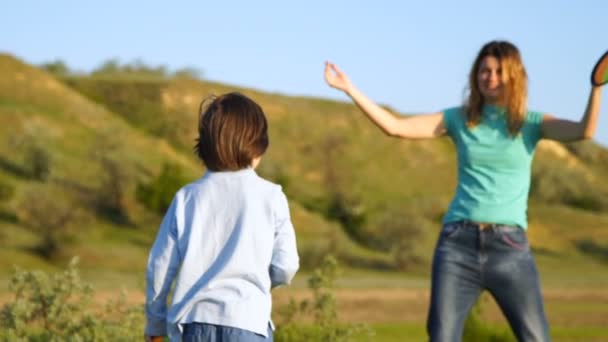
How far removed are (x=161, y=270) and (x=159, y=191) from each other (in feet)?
172

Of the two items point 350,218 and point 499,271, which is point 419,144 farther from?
point 499,271

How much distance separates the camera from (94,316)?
9.09 metres

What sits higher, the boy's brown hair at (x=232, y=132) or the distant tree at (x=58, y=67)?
the boy's brown hair at (x=232, y=132)

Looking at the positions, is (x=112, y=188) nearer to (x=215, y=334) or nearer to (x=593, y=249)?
(x=593, y=249)

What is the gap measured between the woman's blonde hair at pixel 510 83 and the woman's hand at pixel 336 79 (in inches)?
27.7

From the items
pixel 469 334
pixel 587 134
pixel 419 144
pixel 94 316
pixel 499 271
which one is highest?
pixel 587 134

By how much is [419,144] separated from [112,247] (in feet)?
182

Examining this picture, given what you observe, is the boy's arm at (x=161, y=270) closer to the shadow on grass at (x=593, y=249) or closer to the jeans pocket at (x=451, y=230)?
the jeans pocket at (x=451, y=230)

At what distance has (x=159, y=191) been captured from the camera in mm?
56656

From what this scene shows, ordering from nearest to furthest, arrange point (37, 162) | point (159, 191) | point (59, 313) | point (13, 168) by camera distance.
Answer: point (59, 313)
point (159, 191)
point (37, 162)
point (13, 168)

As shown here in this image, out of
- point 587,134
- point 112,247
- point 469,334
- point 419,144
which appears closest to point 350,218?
point 112,247

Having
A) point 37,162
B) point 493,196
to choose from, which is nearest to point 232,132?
point 493,196

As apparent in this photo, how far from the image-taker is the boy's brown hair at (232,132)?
4.64 metres

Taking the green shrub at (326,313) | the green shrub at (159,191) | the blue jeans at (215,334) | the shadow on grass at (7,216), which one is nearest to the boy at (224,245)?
the blue jeans at (215,334)
